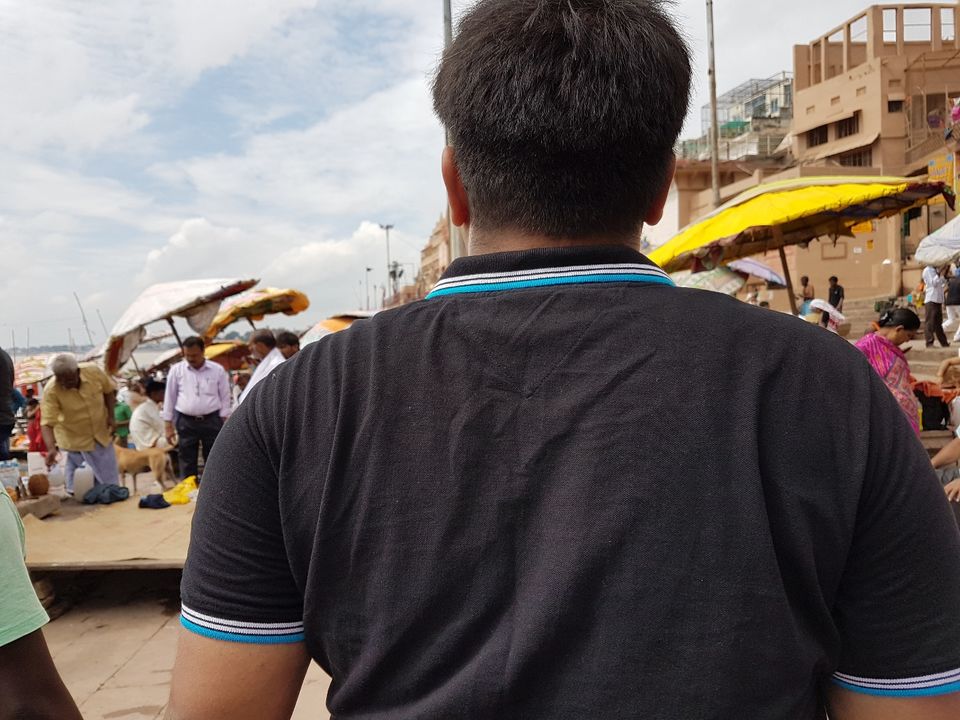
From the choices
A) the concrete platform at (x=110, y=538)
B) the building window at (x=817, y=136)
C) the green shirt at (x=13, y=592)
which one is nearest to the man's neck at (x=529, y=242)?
the green shirt at (x=13, y=592)

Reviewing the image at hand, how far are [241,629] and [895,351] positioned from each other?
522cm

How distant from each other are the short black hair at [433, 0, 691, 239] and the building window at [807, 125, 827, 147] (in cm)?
3271

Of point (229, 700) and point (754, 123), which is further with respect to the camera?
point (754, 123)

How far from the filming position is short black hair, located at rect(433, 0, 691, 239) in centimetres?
95

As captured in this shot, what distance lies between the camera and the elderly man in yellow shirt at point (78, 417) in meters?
7.57

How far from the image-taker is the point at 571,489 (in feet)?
2.81

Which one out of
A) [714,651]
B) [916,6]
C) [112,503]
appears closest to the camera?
[714,651]

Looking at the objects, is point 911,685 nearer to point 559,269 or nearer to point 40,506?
point 559,269

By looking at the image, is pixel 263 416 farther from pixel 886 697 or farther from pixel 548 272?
pixel 886 697

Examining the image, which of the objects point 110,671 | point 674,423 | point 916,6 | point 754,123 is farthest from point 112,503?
point 754,123

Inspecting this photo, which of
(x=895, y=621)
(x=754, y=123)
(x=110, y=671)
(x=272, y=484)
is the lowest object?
(x=110, y=671)

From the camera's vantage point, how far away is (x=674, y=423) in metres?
0.87

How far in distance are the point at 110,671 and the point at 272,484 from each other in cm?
414

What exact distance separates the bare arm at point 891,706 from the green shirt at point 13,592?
A: 152 centimetres
